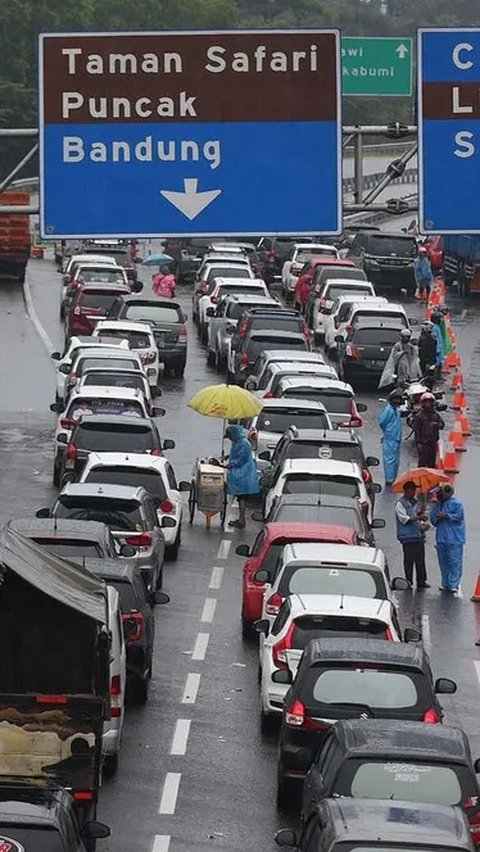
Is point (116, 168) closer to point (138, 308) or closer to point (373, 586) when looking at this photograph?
point (373, 586)

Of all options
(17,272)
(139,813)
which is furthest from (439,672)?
(17,272)

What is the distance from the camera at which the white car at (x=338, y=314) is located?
48.7 m

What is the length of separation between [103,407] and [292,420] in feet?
9.32

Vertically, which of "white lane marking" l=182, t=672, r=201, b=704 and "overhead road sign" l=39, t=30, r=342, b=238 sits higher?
"overhead road sign" l=39, t=30, r=342, b=238

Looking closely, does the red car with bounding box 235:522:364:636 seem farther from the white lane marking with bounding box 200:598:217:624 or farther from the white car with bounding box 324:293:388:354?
the white car with bounding box 324:293:388:354

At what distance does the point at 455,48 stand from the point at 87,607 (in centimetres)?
703

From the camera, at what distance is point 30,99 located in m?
96.2

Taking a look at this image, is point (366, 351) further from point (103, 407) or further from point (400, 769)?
point (400, 769)

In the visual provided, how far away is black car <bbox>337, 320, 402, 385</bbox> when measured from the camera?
44938 millimetres

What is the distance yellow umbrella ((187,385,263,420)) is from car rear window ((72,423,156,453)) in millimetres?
993

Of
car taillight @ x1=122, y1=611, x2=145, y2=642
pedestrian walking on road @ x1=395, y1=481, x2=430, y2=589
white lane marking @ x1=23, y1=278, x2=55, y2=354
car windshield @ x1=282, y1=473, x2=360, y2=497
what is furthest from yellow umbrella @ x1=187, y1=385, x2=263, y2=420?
white lane marking @ x1=23, y1=278, x2=55, y2=354

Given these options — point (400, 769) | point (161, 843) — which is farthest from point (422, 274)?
point (400, 769)

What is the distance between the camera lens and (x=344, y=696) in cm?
1773

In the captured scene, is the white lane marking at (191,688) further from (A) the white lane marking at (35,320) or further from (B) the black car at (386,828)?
(A) the white lane marking at (35,320)
